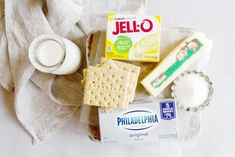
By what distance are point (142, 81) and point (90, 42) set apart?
120mm

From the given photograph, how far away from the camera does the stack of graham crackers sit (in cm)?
59

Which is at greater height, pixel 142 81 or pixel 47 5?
pixel 47 5

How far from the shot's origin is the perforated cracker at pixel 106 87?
0.59 metres

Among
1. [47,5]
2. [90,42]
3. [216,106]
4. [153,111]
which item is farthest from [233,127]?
[47,5]

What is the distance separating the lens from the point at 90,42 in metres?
0.65

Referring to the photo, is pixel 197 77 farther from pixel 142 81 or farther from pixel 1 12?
pixel 1 12

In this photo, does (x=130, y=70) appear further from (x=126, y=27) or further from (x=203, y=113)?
(x=203, y=113)

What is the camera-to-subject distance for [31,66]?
68 cm

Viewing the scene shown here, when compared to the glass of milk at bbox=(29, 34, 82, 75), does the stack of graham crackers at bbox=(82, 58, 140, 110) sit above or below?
below

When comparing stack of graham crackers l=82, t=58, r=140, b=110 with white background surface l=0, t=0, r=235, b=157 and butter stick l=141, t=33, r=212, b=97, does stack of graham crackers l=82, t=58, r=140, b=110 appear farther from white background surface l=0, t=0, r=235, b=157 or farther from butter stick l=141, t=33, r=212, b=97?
white background surface l=0, t=0, r=235, b=157

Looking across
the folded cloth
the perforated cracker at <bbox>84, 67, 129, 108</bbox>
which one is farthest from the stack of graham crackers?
the folded cloth

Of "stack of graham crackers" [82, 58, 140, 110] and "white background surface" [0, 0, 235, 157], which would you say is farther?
"white background surface" [0, 0, 235, 157]

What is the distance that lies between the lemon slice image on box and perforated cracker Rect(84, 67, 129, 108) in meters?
0.04

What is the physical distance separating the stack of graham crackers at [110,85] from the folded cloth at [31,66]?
0.36 ft
